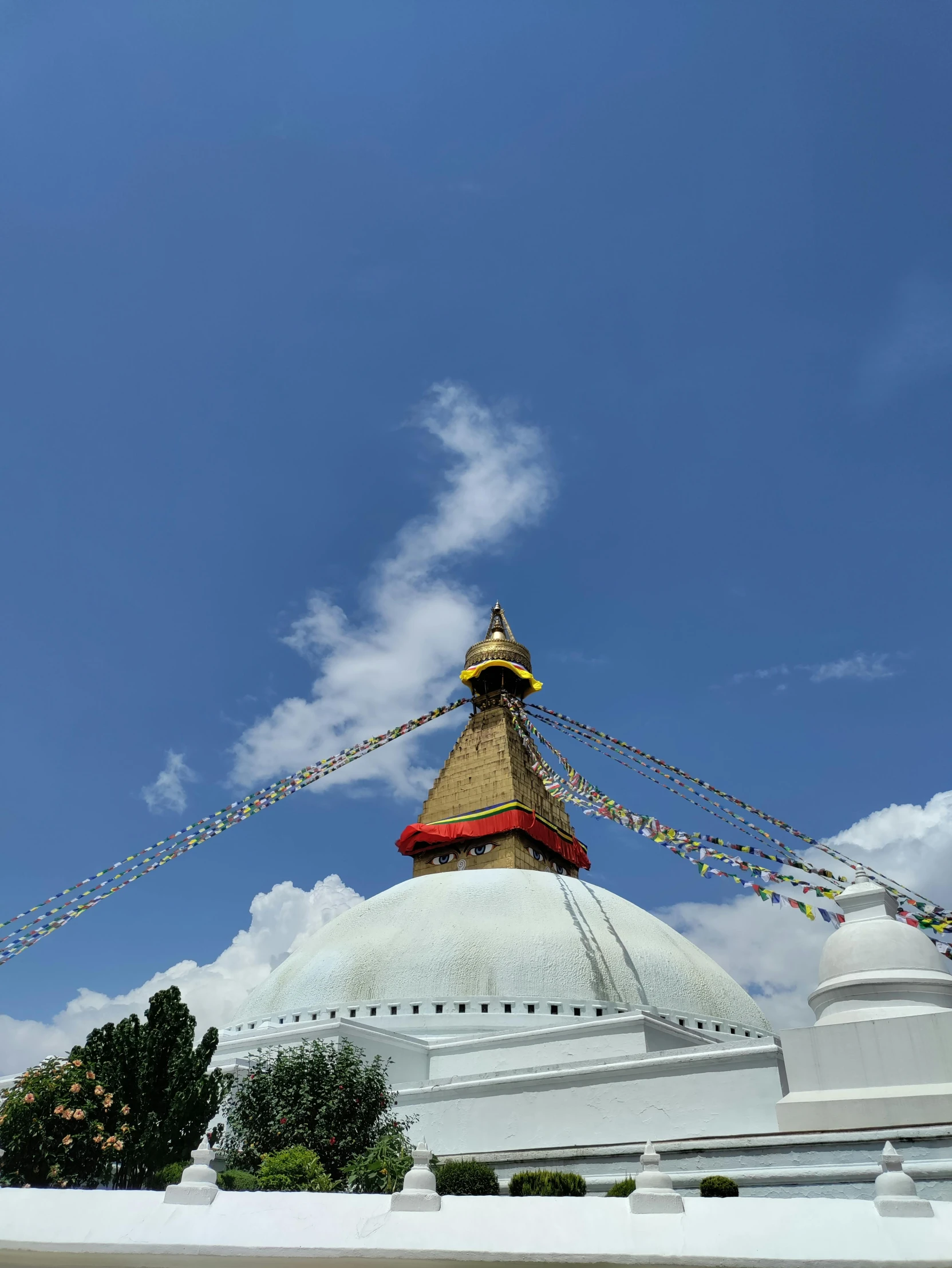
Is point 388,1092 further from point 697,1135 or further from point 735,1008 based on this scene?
point 735,1008

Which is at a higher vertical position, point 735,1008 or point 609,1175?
point 735,1008

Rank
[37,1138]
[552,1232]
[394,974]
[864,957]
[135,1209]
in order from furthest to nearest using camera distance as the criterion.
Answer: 1. [394,974]
2. [37,1138]
3. [864,957]
4. [135,1209]
5. [552,1232]

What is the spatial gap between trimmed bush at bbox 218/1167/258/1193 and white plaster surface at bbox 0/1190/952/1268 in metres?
5.52

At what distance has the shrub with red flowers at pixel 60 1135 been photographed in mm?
13117

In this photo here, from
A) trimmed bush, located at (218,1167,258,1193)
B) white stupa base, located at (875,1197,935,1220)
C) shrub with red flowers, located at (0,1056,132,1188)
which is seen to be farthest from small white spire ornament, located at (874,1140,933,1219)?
shrub with red flowers, located at (0,1056,132,1188)

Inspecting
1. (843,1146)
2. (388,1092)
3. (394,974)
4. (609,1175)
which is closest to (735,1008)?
(394,974)

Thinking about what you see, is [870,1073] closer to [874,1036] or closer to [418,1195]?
[874,1036]

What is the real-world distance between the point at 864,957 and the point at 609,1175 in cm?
479

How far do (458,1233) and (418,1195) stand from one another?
46cm

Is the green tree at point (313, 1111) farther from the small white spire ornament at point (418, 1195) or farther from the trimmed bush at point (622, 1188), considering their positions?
the small white spire ornament at point (418, 1195)

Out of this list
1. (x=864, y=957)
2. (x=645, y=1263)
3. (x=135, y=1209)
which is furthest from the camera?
(x=864, y=957)

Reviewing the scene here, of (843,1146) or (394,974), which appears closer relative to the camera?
(843,1146)

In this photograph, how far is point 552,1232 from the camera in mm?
6289

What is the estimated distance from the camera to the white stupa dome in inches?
834
